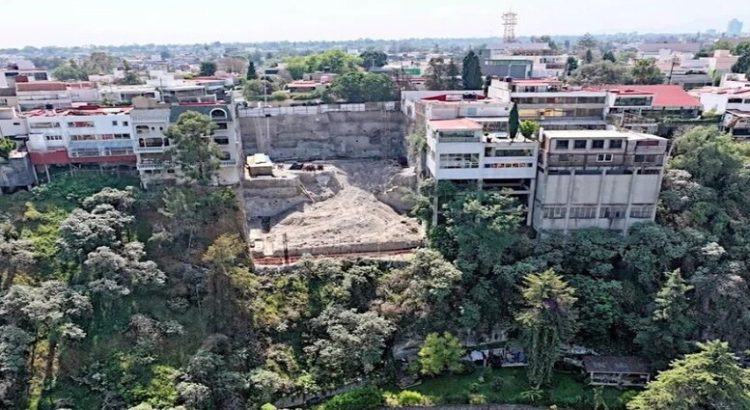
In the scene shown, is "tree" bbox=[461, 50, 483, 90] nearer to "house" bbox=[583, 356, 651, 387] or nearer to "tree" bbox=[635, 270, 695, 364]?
"tree" bbox=[635, 270, 695, 364]

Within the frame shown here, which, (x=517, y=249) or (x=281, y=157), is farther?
(x=281, y=157)

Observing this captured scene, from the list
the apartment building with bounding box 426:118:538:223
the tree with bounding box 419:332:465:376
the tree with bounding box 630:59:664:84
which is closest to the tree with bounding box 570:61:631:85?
the tree with bounding box 630:59:664:84

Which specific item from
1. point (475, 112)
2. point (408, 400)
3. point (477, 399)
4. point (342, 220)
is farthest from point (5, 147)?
point (477, 399)

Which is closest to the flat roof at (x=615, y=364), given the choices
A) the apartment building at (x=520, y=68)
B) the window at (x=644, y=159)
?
the window at (x=644, y=159)

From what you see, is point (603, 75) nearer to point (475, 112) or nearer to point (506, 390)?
point (475, 112)

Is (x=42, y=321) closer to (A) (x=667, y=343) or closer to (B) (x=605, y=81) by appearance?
(A) (x=667, y=343)

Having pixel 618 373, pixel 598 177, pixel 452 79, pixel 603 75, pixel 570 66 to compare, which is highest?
pixel 570 66

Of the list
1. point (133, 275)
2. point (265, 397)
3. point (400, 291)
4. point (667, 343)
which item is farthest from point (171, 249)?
point (667, 343)
